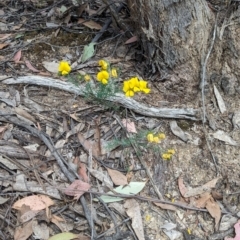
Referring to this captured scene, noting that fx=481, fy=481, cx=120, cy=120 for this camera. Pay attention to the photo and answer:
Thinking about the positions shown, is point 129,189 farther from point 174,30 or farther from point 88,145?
point 174,30

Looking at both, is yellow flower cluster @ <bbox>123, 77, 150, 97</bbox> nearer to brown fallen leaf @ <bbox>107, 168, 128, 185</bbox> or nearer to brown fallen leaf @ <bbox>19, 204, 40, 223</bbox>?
brown fallen leaf @ <bbox>107, 168, 128, 185</bbox>

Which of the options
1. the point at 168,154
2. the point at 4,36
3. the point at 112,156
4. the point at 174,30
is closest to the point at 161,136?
the point at 168,154

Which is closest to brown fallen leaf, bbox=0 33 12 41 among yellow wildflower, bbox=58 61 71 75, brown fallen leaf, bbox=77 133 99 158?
yellow wildflower, bbox=58 61 71 75

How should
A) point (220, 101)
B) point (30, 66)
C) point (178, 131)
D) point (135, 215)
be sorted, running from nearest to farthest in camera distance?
point (135, 215)
point (178, 131)
point (220, 101)
point (30, 66)

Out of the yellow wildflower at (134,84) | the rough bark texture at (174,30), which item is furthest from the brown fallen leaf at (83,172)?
the rough bark texture at (174,30)

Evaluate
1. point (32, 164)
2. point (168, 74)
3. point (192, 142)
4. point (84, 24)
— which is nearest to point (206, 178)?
point (192, 142)
